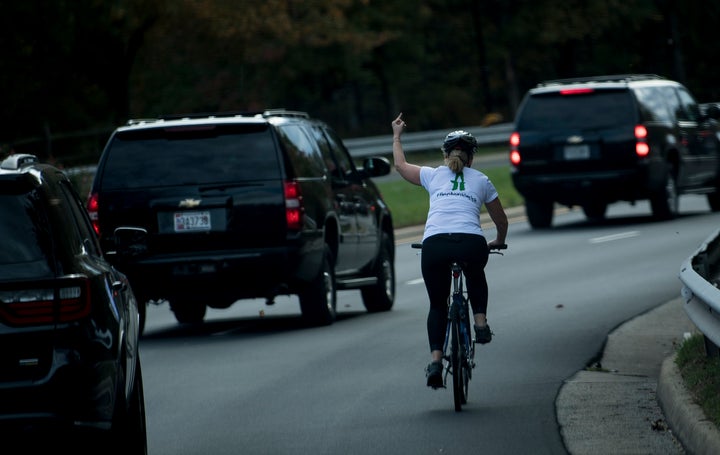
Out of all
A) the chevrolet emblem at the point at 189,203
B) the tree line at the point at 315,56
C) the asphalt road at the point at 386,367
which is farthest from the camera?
the tree line at the point at 315,56

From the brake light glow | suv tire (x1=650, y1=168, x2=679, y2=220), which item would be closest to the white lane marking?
suv tire (x1=650, y1=168, x2=679, y2=220)

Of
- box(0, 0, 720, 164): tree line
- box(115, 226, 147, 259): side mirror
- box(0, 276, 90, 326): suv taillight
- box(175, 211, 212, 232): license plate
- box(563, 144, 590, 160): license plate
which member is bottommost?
box(0, 0, 720, 164): tree line

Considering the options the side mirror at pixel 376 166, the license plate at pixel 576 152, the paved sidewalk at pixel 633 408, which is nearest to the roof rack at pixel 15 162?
the paved sidewalk at pixel 633 408

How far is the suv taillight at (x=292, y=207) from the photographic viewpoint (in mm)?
14703

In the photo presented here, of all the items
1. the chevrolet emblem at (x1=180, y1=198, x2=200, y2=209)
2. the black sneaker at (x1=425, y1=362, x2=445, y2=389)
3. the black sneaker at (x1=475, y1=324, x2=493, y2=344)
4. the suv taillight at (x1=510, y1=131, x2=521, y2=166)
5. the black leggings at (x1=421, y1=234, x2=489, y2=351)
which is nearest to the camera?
the black sneaker at (x1=425, y1=362, x2=445, y2=389)

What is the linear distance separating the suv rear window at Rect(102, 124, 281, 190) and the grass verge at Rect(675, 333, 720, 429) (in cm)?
480

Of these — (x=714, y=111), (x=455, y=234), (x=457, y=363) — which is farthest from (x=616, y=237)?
(x=457, y=363)

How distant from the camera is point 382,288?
17.1 metres

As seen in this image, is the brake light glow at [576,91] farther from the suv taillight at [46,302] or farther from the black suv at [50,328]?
the suv taillight at [46,302]

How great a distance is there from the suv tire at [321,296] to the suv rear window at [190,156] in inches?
42.0

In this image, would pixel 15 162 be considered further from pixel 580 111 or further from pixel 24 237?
pixel 580 111

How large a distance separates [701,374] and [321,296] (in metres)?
6.22

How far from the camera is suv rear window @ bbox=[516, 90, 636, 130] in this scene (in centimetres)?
2516

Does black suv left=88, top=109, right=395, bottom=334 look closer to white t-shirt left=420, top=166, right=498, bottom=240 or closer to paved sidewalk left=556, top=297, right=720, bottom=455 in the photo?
paved sidewalk left=556, top=297, right=720, bottom=455
